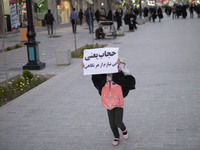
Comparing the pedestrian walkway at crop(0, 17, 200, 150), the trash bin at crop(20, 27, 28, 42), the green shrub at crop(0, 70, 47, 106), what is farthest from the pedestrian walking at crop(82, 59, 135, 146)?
the trash bin at crop(20, 27, 28, 42)

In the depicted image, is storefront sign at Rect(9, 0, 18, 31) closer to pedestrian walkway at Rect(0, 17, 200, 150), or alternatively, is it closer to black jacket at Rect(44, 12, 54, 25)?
black jacket at Rect(44, 12, 54, 25)

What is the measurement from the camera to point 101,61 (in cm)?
502

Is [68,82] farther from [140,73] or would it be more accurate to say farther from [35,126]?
[35,126]

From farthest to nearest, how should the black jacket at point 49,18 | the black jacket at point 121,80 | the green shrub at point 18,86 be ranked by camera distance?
1. the black jacket at point 49,18
2. the green shrub at point 18,86
3. the black jacket at point 121,80

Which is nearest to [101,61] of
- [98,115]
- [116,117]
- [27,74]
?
[116,117]

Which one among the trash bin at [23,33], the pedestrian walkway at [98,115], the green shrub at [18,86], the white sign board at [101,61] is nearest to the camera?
the white sign board at [101,61]

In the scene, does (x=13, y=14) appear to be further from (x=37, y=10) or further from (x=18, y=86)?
(x=18, y=86)

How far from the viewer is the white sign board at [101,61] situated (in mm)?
4922

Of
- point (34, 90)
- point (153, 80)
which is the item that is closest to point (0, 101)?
point (34, 90)

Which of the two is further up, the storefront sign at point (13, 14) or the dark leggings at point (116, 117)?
the storefront sign at point (13, 14)

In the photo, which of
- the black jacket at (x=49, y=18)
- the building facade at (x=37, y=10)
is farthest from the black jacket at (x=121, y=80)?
the black jacket at (x=49, y=18)

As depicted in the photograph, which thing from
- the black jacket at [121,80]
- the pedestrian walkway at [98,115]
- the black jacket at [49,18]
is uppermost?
the black jacket at [49,18]

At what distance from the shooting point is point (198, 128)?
5.72 meters

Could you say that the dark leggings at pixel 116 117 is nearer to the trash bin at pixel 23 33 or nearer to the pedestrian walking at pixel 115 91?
the pedestrian walking at pixel 115 91
